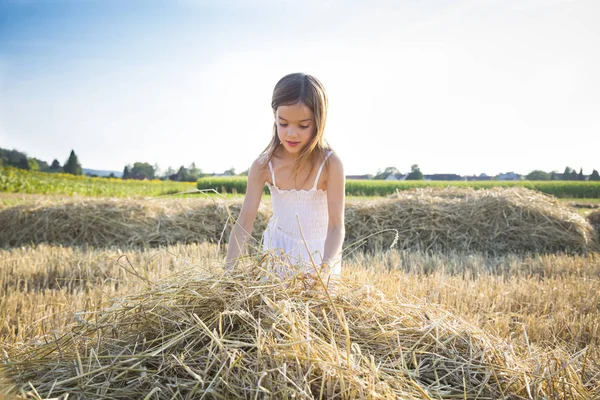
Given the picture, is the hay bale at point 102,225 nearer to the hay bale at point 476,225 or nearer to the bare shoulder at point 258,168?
the hay bale at point 476,225

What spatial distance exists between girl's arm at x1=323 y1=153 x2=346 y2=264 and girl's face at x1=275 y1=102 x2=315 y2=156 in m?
0.34

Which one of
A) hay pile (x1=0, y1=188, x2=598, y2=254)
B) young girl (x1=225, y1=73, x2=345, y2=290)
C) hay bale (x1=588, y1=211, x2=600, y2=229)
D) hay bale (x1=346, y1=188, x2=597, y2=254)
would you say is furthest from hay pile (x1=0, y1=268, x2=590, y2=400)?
hay bale (x1=588, y1=211, x2=600, y2=229)

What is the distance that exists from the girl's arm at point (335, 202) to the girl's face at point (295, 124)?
34cm

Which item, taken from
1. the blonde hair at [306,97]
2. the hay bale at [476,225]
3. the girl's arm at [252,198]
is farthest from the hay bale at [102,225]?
the blonde hair at [306,97]

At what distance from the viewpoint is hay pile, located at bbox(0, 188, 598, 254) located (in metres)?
6.65

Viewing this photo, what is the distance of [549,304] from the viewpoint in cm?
316

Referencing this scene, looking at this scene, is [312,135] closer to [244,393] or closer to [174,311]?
[174,311]

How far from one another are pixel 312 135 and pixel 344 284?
106 cm

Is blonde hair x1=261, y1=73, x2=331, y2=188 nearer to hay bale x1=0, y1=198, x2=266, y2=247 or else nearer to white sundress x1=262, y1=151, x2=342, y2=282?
white sundress x1=262, y1=151, x2=342, y2=282

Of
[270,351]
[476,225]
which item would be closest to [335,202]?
[270,351]

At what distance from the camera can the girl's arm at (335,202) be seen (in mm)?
2545

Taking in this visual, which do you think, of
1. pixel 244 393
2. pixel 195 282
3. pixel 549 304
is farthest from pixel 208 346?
pixel 549 304

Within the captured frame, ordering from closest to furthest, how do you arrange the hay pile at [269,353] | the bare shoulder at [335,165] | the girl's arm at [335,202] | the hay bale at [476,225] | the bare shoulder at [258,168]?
the hay pile at [269,353]
the girl's arm at [335,202]
the bare shoulder at [335,165]
the bare shoulder at [258,168]
the hay bale at [476,225]

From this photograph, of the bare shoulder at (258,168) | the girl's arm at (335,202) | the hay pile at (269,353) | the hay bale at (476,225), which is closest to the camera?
the hay pile at (269,353)
